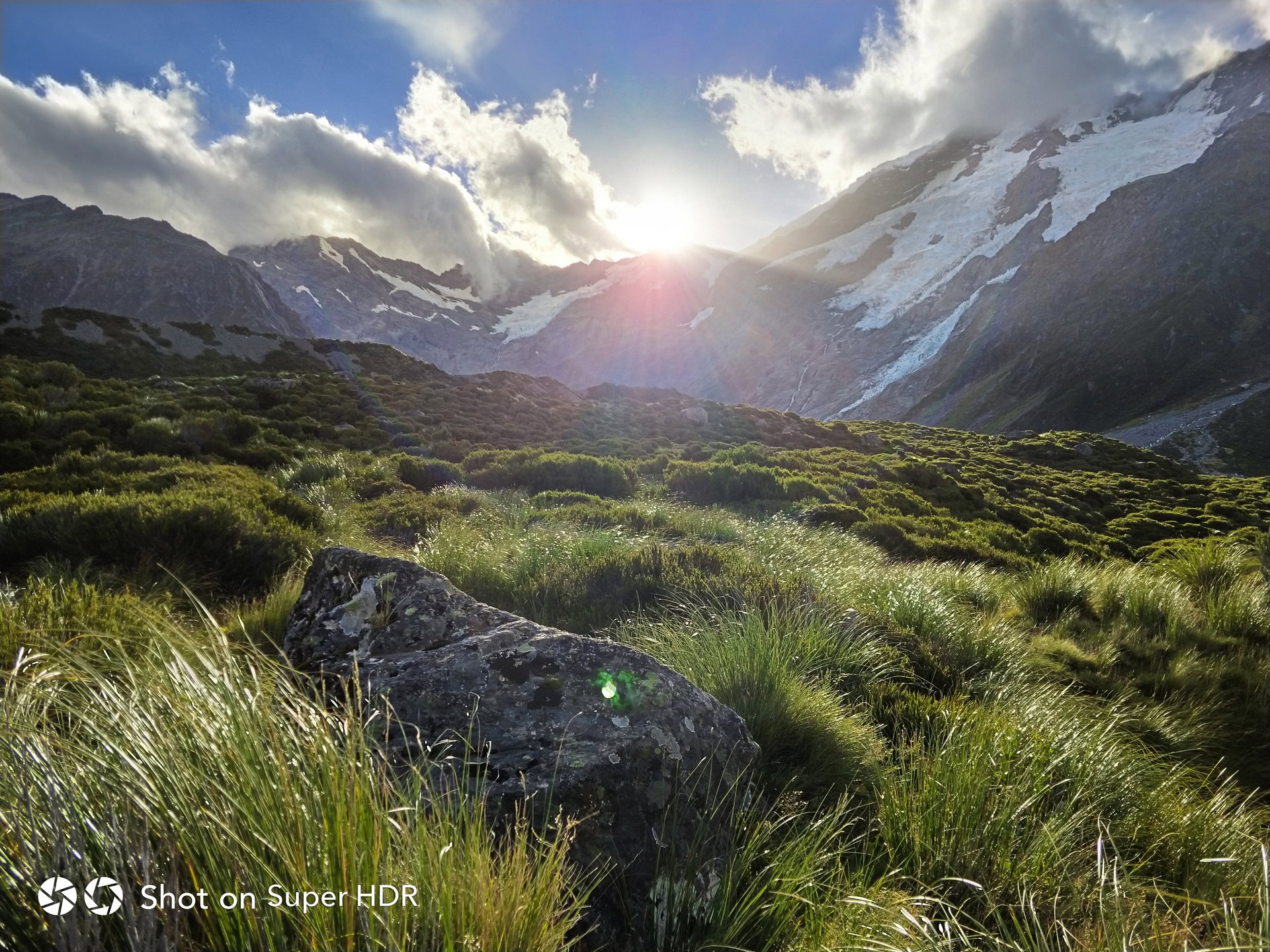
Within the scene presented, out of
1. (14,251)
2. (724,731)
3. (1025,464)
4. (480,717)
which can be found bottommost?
(1025,464)

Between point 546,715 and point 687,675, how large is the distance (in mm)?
1192

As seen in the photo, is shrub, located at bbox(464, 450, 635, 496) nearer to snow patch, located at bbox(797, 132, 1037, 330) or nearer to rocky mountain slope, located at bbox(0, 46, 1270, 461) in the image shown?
rocky mountain slope, located at bbox(0, 46, 1270, 461)

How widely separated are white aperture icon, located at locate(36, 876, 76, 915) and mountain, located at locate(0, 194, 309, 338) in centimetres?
12158

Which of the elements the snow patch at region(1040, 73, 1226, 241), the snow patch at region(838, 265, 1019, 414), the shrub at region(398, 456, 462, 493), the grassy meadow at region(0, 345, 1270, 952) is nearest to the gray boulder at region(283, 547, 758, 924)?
the grassy meadow at region(0, 345, 1270, 952)

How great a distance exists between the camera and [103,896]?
99cm

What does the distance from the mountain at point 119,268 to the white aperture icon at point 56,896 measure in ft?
399

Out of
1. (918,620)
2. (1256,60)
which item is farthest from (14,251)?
(1256,60)

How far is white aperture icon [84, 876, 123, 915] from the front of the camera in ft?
3.12

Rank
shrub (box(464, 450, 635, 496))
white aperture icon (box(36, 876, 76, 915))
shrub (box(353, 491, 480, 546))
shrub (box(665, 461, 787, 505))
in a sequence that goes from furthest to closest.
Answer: shrub (box(665, 461, 787, 505)) → shrub (box(464, 450, 635, 496)) → shrub (box(353, 491, 480, 546)) → white aperture icon (box(36, 876, 76, 915))

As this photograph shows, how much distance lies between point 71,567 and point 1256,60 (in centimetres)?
25273

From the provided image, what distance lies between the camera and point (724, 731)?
2.40 meters

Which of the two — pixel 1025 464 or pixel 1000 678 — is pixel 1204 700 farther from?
pixel 1025 464

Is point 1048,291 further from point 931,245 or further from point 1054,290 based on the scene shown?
point 931,245

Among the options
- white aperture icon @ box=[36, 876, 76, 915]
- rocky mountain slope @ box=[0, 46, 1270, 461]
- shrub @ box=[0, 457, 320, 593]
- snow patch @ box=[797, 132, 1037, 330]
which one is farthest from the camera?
snow patch @ box=[797, 132, 1037, 330]
